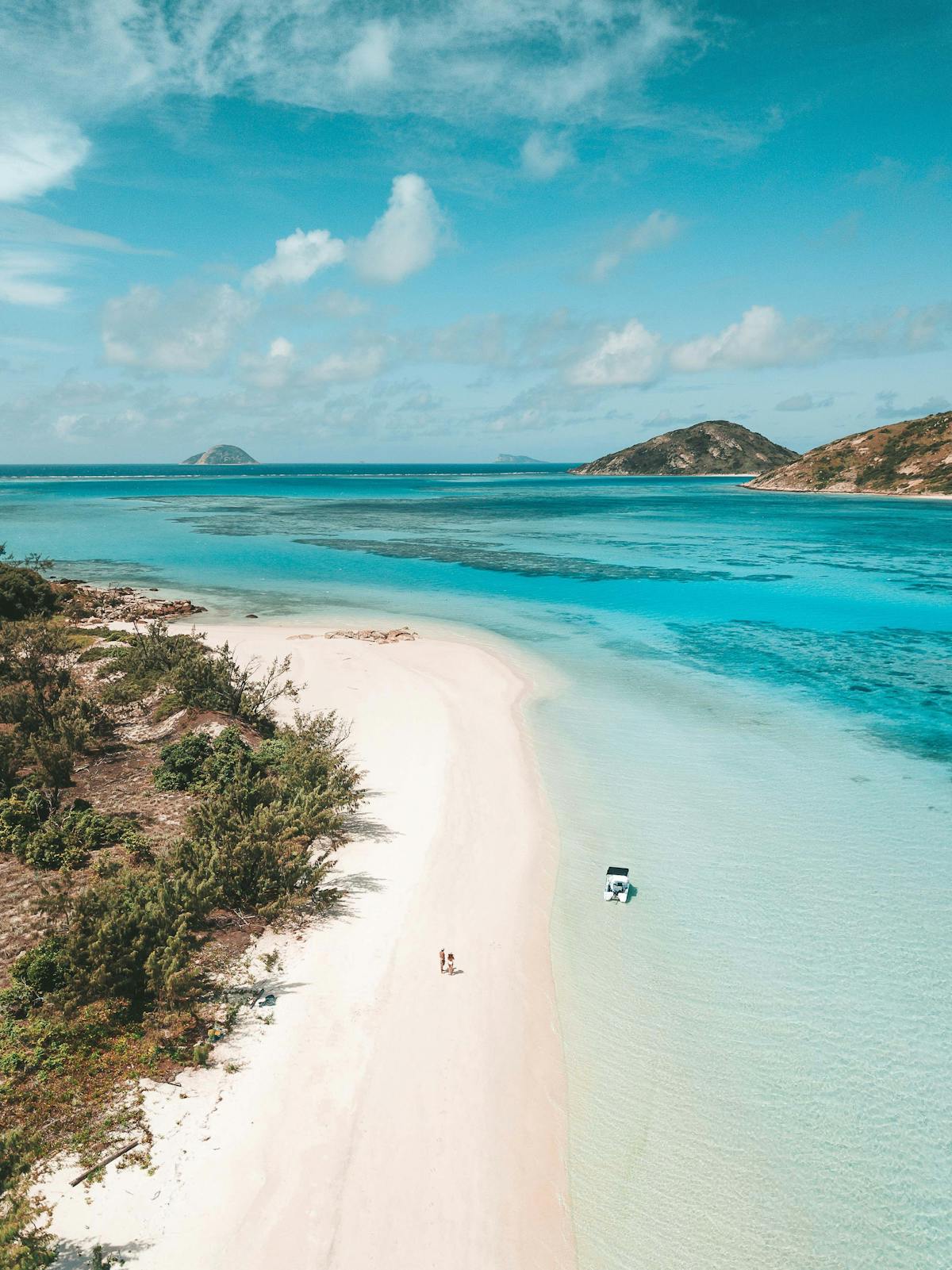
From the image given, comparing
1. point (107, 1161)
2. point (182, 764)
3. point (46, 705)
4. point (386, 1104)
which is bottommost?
point (386, 1104)

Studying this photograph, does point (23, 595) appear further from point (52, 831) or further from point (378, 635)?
point (52, 831)

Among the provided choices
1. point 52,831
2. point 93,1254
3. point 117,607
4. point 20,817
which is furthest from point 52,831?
point 117,607

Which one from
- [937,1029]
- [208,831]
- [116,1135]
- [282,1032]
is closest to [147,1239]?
[116,1135]

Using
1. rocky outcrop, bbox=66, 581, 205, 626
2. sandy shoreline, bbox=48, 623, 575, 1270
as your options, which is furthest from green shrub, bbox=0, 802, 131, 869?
rocky outcrop, bbox=66, 581, 205, 626

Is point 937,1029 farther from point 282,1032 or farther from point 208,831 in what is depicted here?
point 208,831

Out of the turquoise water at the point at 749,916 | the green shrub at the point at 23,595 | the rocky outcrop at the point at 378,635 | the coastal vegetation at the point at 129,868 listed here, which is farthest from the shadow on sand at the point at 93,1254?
the green shrub at the point at 23,595

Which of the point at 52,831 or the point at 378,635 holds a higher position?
the point at 378,635

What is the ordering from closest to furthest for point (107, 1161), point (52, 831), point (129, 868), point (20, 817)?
point (107, 1161) → point (129, 868) → point (52, 831) → point (20, 817)

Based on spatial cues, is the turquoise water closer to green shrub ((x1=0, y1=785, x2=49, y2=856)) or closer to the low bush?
the low bush
